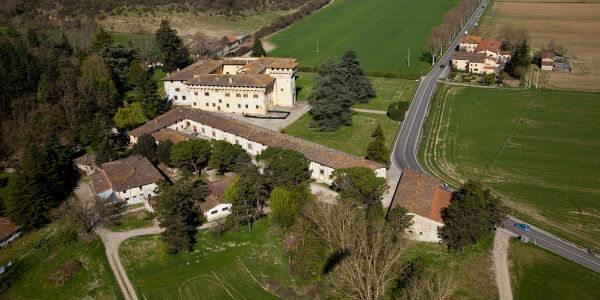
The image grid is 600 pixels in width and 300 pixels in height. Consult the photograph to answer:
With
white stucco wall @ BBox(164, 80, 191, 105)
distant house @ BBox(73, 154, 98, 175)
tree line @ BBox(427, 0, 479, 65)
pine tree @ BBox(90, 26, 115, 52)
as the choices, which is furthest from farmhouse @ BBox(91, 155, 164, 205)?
tree line @ BBox(427, 0, 479, 65)

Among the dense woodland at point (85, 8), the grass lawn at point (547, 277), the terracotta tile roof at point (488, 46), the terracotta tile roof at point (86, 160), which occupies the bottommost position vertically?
the grass lawn at point (547, 277)

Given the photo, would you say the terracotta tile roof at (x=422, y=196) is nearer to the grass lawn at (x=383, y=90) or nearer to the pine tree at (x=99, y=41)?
the grass lawn at (x=383, y=90)

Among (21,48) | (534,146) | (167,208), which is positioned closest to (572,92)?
(534,146)

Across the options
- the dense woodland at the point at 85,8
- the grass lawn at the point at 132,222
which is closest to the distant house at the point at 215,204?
the grass lawn at the point at 132,222

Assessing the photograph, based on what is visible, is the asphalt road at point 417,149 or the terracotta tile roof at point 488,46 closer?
the asphalt road at point 417,149

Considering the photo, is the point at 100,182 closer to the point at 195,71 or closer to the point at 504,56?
the point at 195,71

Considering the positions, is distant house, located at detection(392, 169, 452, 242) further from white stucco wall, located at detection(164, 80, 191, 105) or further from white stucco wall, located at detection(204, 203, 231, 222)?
white stucco wall, located at detection(164, 80, 191, 105)
